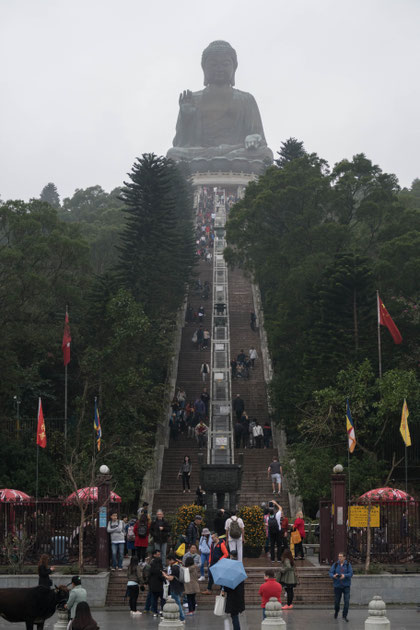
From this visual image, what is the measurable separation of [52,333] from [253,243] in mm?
10422

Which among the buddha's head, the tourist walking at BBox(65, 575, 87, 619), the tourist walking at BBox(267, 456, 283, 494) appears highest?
the buddha's head

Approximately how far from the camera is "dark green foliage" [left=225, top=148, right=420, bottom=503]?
106 feet

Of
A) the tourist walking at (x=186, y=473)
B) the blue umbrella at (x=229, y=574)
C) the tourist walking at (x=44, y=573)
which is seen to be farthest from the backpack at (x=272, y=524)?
the tourist walking at (x=186, y=473)

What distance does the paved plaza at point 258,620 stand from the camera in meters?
17.5

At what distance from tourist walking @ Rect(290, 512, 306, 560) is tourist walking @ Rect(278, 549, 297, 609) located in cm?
336

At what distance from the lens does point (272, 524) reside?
23.0 meters

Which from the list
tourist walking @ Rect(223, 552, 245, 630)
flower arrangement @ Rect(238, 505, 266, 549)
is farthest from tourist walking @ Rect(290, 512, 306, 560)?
tourist walking @ Rect(223, 552, 245, 630)

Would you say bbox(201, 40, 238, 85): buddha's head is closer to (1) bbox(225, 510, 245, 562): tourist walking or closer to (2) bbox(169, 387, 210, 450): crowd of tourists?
(2) bbox(169, 387, 210, 450): crowd of tourists

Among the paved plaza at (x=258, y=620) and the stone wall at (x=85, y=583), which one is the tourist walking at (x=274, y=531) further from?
Answer: the stone wall at (x=85, y=583)

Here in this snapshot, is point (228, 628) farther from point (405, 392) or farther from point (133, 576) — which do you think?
point (405, 392)

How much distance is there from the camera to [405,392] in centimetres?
3075

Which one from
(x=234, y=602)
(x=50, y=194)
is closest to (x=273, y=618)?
(x=234, y=602)

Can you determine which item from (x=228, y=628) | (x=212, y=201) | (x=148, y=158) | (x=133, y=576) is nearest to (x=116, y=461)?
(x=133, y=576)

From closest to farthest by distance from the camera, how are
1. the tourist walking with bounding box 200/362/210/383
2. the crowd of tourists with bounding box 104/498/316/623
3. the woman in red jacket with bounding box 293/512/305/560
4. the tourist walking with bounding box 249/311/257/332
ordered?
the crowd of tourists with bounding box 104/498/316/623 → the woman in red jacket with bounding box 293/512/305/560 → the tourist walking with bounding box 200/362/210/383 → the tourist walking with bounding box 249/311/257/332
